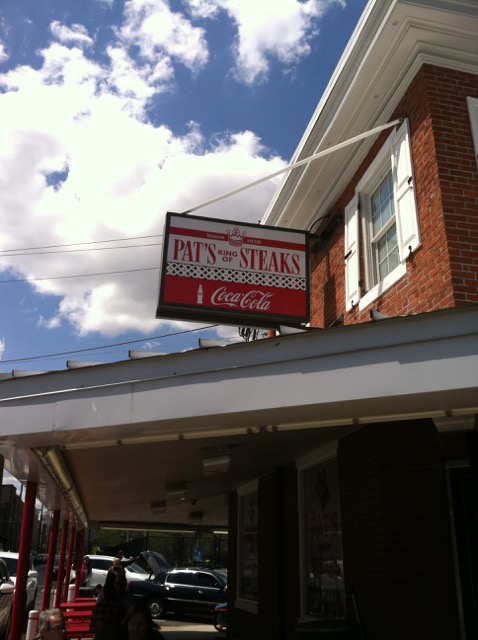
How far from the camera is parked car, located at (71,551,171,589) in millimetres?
21109

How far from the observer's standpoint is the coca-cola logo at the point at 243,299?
285 inches

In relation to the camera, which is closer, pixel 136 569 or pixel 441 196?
pixel 441 196

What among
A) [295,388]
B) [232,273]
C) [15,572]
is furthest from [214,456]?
[15,572]

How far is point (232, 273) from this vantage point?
24.2 feet

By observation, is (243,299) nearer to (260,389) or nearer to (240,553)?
(260,389)

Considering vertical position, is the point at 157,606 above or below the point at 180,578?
below

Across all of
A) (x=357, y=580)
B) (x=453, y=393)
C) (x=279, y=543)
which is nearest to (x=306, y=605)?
(x=279, y=543)

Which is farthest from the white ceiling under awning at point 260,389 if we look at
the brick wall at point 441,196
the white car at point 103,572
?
the white car at point 103,572

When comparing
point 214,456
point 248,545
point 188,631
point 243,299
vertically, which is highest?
point 243,299

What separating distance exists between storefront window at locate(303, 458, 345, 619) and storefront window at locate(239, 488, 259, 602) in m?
2.77

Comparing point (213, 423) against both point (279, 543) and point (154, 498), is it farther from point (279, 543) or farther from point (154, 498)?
point (154, 498)

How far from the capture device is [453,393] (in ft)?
12.6

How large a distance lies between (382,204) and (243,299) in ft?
7.37

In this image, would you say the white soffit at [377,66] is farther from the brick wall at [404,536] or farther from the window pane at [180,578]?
the window pane at [180,578]
